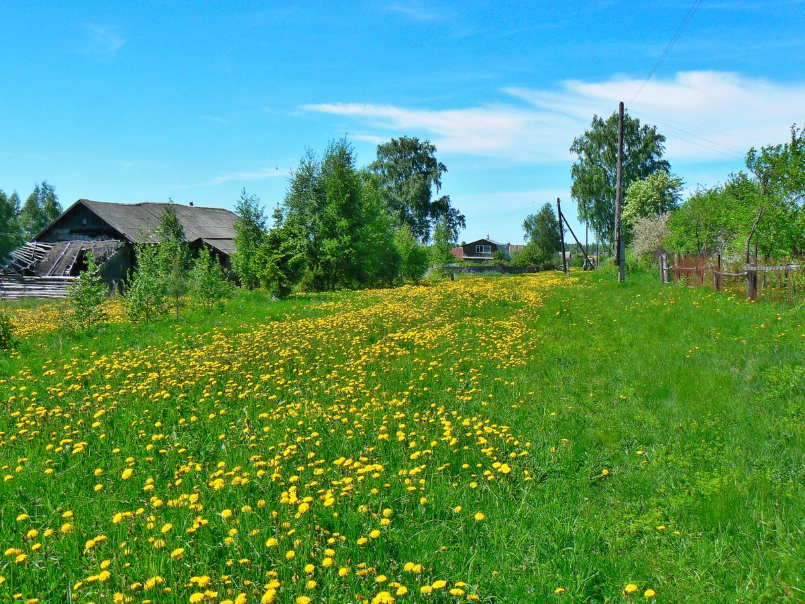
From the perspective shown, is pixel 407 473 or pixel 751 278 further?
pixel 751 278

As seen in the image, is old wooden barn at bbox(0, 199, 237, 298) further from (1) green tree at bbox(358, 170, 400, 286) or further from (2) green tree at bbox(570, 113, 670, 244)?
(2) green tree at bbox(570, 113, 670, 244)

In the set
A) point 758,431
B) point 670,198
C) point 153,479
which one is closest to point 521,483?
point 758,431

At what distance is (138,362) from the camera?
25.2ft

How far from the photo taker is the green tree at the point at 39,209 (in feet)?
214

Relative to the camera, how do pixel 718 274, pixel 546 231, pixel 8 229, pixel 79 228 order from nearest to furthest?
pixel 718 274, pixel 79 228, pixel 8 229, pixel 546 231

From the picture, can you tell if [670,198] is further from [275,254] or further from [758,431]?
[758,431]

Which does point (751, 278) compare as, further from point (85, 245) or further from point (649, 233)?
point (649, 233)

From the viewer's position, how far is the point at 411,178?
57969 mm

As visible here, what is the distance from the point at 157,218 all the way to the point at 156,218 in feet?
0.20

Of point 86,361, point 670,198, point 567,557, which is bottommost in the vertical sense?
point 567,557

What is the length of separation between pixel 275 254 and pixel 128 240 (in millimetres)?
15020

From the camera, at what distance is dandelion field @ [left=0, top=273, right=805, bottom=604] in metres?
2.97

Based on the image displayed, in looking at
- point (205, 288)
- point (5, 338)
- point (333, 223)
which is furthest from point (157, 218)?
point (5, 338)

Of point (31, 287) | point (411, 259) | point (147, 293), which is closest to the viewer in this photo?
point (147, 293)
